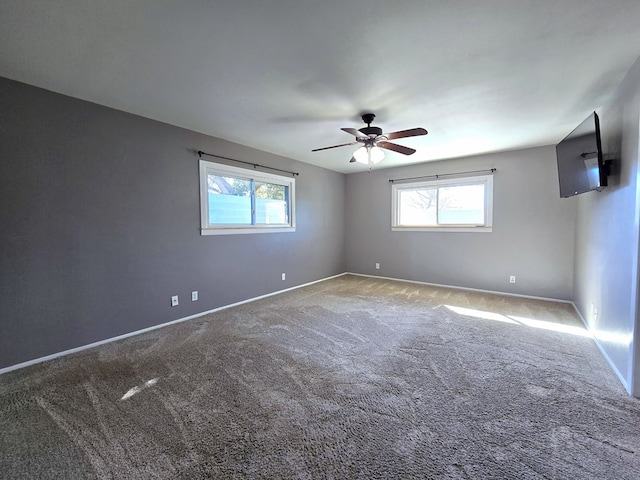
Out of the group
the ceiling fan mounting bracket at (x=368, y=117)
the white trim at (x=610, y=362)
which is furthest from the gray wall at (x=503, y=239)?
the ceiling fan mounting bracket at (x=368, y=117)

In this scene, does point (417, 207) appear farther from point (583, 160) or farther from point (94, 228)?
point (94, 228)

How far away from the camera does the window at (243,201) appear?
3756 millimetres

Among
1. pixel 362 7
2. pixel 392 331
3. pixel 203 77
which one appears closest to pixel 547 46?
pixel 362 7

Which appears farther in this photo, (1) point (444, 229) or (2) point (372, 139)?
(1) point (444, 229)

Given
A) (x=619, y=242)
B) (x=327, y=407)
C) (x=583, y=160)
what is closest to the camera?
(x=327, y=407)

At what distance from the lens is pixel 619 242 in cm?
→ 224

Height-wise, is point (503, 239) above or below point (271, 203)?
below

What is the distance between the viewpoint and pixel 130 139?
2.98m

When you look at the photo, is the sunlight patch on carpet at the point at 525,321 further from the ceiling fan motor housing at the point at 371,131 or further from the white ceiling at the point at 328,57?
the ceiling fan motor housing at the point at 371,131

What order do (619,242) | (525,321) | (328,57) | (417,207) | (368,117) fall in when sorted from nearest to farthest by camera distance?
(328,57) → (619,242) → (368,117) → (525,321) → (417,207)

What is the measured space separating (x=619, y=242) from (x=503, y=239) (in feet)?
7.86

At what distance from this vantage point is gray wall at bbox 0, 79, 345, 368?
7.64 ft

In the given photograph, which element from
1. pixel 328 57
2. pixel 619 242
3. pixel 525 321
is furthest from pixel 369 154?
pixel 525 321

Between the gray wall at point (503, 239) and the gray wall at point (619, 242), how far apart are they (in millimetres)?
1155
